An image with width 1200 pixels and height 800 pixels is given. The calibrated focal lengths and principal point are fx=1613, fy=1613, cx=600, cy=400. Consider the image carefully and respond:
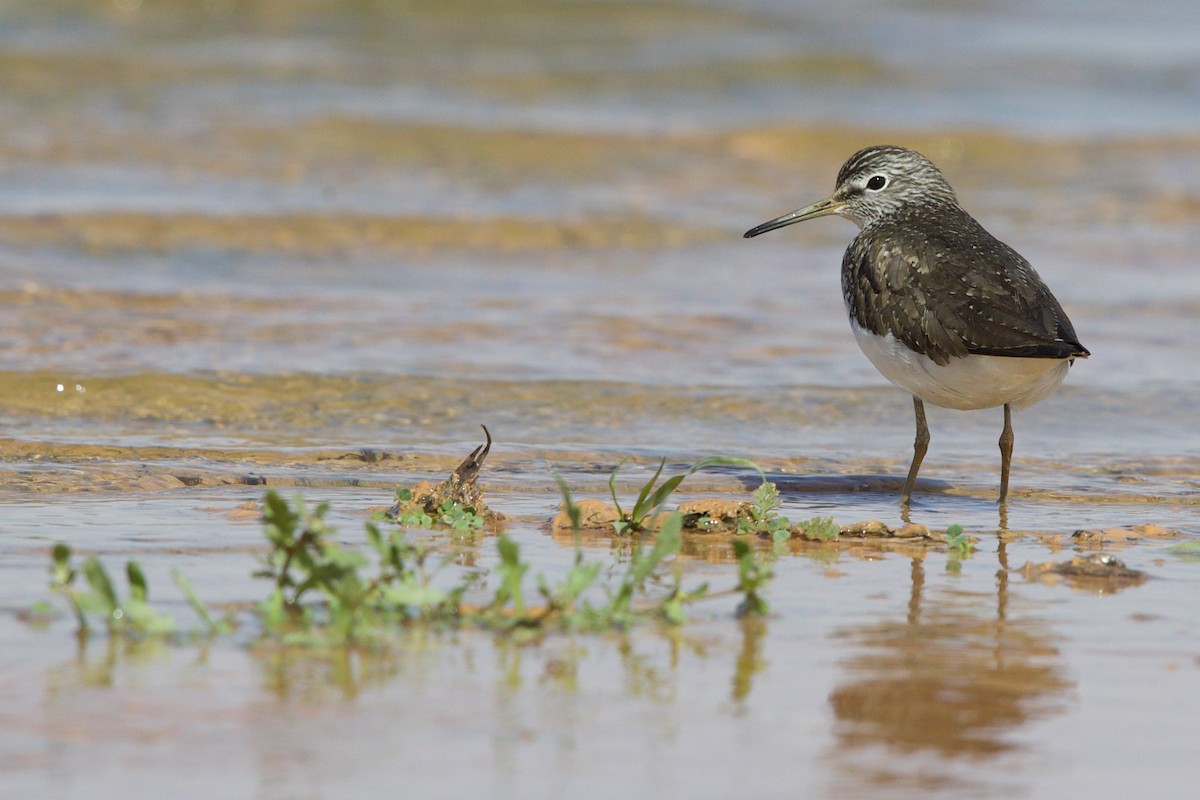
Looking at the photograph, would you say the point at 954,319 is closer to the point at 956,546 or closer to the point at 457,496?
the point at 956,546

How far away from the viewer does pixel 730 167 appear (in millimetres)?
15641

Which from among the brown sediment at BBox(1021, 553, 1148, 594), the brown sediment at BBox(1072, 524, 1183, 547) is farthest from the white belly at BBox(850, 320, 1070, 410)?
the brown sediment at BBox(1021, 553, 1148, 594)

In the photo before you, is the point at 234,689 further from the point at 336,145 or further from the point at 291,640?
the point at 336,145

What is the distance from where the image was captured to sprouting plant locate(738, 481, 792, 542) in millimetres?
4887

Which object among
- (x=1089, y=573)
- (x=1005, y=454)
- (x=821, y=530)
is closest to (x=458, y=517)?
(x=821, y=530)

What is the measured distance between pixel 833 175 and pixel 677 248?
403 centimetres

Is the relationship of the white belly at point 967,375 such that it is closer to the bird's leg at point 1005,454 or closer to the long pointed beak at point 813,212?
the bird's leg at point 1005,454

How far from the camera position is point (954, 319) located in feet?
18.7

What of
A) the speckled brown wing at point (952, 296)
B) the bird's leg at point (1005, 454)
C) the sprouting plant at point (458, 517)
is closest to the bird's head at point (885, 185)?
the speckled brown wing at point (952, 296)

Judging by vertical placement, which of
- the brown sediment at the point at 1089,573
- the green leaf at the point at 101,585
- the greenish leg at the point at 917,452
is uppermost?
the greenish leg at the point at 917,452

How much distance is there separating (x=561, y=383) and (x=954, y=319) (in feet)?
8.53

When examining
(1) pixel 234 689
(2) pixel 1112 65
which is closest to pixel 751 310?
(1) pixel 234 689

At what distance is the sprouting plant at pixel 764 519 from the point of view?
4.89 m

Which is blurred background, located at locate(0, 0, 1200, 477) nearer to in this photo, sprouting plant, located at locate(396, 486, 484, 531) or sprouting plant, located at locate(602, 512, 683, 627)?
sprouting plant, located at locate(396, 486, 484, 531)
